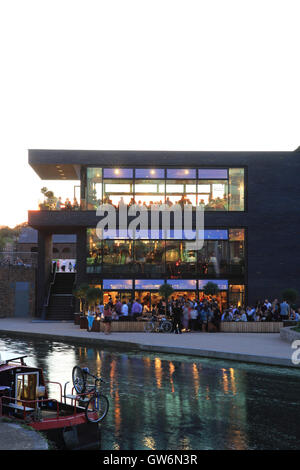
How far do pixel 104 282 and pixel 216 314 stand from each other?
11.0 metres

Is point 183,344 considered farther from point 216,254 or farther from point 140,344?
point 216,254

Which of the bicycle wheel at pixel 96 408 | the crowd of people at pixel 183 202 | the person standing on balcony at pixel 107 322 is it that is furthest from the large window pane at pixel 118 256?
the bicycle wheel at pixel 96 408

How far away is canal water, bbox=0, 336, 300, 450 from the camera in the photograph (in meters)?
10.9

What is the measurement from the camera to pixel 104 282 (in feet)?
127

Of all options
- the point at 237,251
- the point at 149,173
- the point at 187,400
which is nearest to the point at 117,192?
the point at 149,173

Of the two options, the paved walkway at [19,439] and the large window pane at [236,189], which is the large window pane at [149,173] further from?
the paved walkway at [19,439]

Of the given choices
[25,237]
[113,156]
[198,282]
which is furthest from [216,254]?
[25,237]

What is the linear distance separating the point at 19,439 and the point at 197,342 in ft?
50.8

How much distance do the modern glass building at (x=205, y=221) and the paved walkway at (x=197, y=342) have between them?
8.38 meters

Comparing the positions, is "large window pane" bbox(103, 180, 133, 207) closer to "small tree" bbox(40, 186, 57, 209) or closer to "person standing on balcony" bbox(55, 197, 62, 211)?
"person standing on balcony" bbox(55, 197, 62, 211)

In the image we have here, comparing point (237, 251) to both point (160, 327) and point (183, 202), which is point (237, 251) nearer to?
point (183, 202)

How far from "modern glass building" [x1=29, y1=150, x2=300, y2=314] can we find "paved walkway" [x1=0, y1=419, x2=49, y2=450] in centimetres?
2837

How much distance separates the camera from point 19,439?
9492mm

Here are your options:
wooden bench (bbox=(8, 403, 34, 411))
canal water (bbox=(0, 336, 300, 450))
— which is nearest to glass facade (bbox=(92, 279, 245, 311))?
canal water (bbox=(0, 336, 300, 450))
